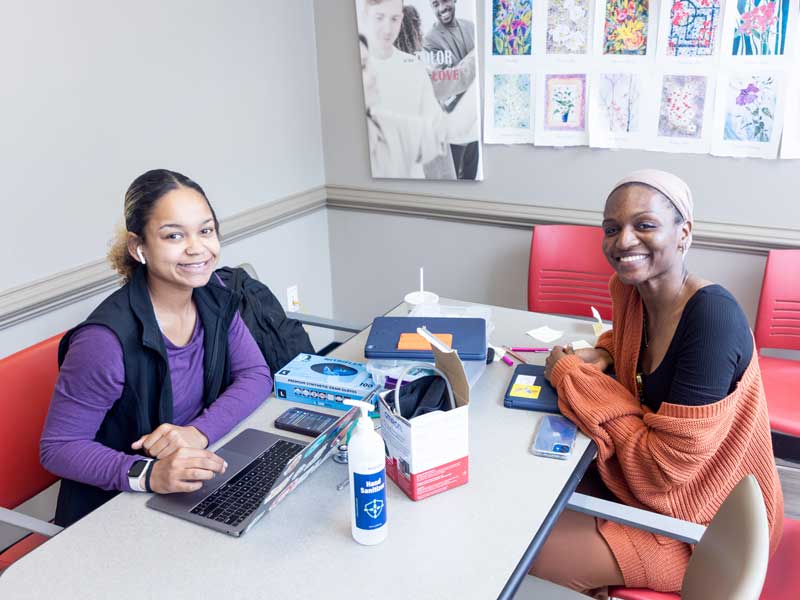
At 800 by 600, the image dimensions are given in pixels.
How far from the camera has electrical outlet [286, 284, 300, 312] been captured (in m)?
3.45

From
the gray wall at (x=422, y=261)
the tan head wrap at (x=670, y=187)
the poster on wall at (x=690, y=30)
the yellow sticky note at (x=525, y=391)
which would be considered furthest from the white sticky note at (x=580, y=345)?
the poster on wall at (x=690, y=30)

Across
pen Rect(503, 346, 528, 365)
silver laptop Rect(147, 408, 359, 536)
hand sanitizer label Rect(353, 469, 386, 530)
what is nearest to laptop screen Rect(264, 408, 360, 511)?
silver laptop Rect(147, 408, 359, 536)

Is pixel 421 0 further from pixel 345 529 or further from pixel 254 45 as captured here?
pixel 345 529

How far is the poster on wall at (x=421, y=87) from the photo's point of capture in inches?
120

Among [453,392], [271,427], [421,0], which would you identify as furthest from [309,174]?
[453,392]

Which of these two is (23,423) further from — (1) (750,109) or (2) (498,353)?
(1) (750,109)

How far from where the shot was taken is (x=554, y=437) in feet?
5.30

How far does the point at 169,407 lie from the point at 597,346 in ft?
3.69

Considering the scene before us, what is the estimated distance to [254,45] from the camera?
302 cm

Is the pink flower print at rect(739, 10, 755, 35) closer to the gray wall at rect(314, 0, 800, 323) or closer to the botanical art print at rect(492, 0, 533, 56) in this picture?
the gray wall at rect(314, 0, 800, 323)

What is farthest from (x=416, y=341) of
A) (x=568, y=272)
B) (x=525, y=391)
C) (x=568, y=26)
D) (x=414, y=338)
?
(x=568, y=26)

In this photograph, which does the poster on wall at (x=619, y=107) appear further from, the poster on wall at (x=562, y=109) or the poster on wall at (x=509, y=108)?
the poster on wall at (x=509, y=108)

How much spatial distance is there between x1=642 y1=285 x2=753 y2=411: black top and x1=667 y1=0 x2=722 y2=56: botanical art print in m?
1.44

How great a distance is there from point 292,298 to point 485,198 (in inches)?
40.3
